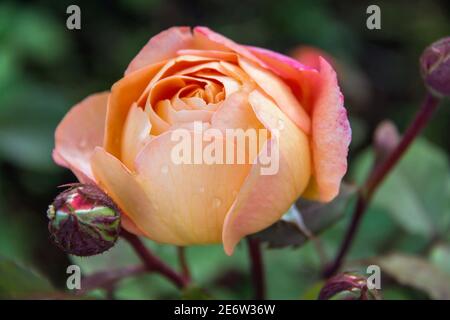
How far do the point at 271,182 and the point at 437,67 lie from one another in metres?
0.26

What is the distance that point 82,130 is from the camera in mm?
700

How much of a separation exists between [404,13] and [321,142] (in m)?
1.38

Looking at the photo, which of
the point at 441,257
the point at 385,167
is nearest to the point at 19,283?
the point at 385,167

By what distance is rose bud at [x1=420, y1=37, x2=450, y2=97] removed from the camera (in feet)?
2.35

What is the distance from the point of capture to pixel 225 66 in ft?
2.07

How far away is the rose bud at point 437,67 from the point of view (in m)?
0.72

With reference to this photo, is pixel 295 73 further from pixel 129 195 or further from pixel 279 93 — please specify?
pixel 129 195

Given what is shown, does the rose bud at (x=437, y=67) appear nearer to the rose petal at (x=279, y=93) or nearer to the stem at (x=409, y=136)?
the stem at (x=409, y=136)

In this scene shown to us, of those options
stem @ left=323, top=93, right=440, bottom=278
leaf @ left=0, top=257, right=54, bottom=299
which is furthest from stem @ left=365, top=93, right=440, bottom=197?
leaf @ left=0, top=257, right=54, bottom=299

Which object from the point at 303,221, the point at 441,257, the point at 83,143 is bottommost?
the point at 441,257

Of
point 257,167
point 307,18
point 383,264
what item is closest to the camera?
point 257,167

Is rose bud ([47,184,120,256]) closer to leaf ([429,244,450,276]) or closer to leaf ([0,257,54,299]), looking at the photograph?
leaf ([0,257,54,299])
